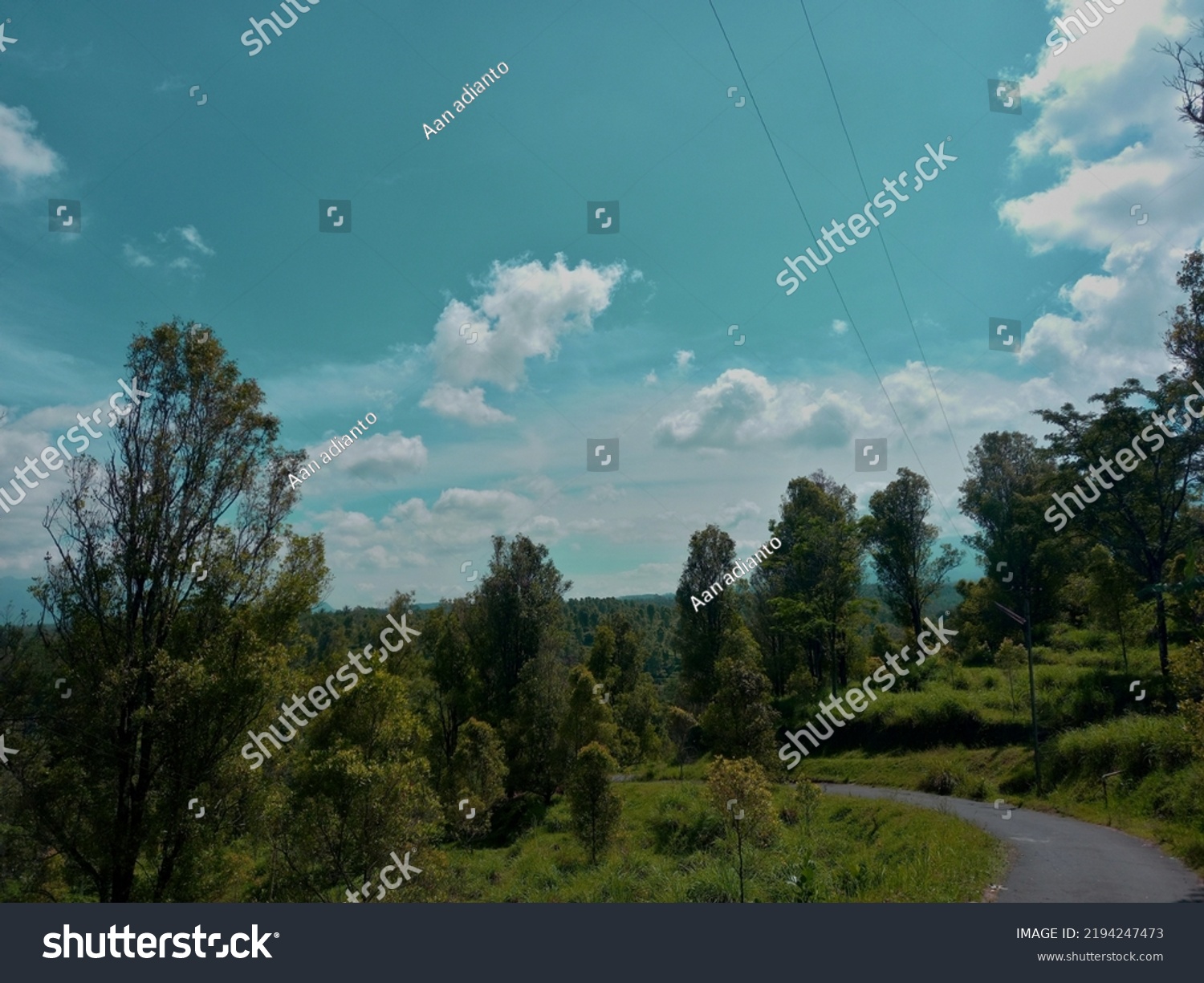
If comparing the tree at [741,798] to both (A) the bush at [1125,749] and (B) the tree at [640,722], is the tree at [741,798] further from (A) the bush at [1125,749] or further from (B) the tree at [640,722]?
(B) the tree at [640,722]

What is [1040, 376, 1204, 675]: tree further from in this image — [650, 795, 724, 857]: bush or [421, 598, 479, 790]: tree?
[421, 598, 479, 790]: tree

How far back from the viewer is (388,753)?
15.0 meters

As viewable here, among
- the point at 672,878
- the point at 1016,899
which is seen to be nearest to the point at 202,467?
the point at 672,878

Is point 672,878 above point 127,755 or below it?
below

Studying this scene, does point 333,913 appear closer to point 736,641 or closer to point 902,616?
point 736,641

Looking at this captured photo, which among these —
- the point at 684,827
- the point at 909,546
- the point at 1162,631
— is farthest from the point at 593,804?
the point at 909,546

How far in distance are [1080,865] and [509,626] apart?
3220 centimetres

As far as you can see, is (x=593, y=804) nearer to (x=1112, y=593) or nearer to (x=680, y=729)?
(x=680, y=729)

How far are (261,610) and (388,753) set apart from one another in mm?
4512

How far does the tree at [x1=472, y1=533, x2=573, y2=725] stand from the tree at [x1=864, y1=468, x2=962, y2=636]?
25541 millimetres

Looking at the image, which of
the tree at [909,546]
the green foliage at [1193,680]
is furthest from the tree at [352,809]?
the tree at [909,546]

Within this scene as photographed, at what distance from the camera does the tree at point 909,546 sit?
160ft

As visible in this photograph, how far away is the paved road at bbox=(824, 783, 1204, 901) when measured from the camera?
456 inches

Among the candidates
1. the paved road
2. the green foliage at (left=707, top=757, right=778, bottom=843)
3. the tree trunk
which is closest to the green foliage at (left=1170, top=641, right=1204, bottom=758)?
the paved road
